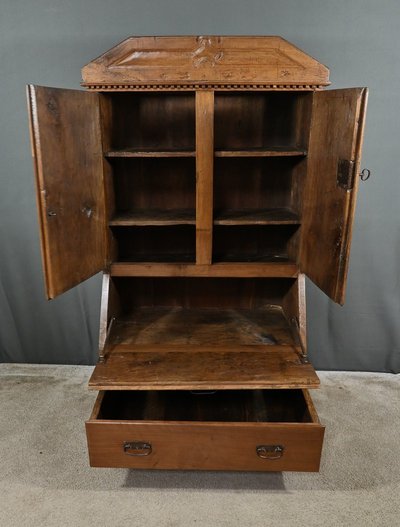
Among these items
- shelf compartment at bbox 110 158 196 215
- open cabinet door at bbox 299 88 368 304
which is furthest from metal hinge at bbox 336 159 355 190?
shelf compartment at bbox 110 158 196 215

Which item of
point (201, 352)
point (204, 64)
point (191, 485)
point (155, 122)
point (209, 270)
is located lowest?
point (191, 485)

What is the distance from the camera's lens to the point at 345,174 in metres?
1.25

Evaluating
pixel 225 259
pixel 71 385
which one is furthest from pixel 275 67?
pixel 71 385

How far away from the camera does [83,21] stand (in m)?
1.89

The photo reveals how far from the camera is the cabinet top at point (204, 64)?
1.41 metres

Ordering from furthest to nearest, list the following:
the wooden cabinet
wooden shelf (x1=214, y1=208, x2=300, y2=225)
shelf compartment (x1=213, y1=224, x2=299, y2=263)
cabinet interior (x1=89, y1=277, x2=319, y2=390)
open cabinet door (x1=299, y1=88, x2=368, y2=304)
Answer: shelf compartment (x1=213, y1=224, x2=299, y2=263) < wooden shelf (x1=214, y1=208, x2=300, y2=225) < cabinet interior (x1=89, y1=277, x2=319, y2=390) < the wooden cabinet < open cabinet door (x1=299, y1=88, x2=368, y2=304)

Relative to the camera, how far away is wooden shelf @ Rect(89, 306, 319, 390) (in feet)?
4.74

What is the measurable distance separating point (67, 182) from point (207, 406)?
106 cm

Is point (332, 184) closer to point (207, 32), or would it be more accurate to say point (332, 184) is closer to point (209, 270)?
point (209, 270)

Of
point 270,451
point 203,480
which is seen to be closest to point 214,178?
point 270,451

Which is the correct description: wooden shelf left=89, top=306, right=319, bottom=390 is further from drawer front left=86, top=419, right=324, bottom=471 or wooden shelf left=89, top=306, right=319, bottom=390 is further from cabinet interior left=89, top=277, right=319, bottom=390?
drawer front left=86, top=419, right=324, bottom=471

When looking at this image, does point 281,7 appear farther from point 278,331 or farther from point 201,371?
point 201,371

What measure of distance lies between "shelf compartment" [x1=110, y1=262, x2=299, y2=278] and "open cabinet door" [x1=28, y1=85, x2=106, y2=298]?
130 millimetres

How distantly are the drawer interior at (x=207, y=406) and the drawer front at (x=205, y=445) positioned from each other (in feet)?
0.68
